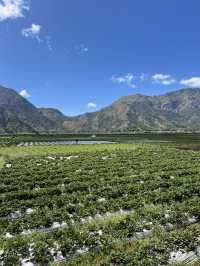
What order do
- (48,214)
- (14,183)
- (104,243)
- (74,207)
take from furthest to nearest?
(14,183) → (74,207) → (48,214) → (104,243)

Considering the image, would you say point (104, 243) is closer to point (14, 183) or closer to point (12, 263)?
point (12, 263)

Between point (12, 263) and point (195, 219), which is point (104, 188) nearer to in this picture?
point (195, 219)

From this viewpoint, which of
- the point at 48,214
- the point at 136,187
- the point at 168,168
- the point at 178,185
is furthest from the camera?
the point at 168,168

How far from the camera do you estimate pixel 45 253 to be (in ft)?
42.0

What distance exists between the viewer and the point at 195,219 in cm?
1711

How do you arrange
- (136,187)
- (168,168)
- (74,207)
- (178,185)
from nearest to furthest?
(74,207) < (136,187) < (178,185) < (168,168)

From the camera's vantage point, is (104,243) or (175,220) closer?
(104,243)

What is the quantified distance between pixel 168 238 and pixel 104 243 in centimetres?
287

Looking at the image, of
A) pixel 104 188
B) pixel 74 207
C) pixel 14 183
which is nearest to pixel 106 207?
pixel 74 207

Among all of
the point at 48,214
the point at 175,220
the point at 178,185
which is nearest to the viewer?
the point at 175,220

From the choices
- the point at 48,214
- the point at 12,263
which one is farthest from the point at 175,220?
the point at 12,263

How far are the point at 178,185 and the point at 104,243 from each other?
558 inches

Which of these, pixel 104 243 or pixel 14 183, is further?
pixel 14 183

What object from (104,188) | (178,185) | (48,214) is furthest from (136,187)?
(48,214)
